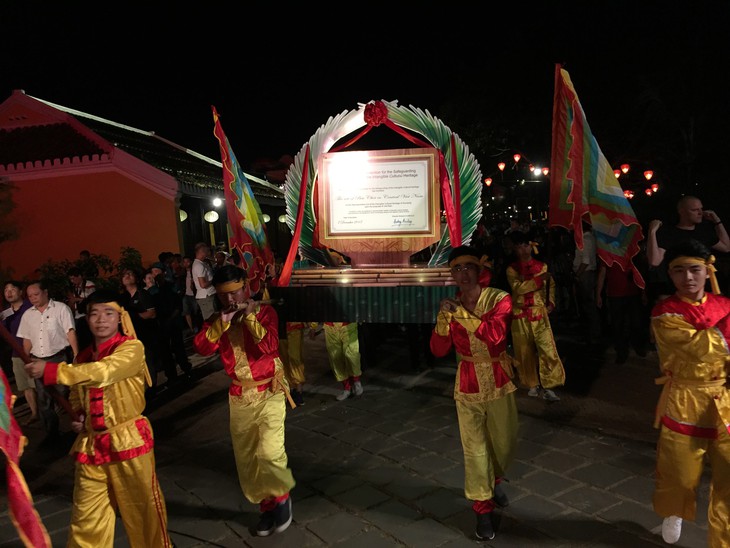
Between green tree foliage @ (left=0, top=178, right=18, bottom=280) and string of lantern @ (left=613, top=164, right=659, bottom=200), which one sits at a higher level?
string of lantern @ (left=613, top=164, right=659, bottom=200)

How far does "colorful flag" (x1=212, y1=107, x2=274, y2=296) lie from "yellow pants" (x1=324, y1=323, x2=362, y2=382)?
228cm

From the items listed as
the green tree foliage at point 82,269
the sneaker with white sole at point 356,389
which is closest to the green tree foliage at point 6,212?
the green tree foliage at point 82,269

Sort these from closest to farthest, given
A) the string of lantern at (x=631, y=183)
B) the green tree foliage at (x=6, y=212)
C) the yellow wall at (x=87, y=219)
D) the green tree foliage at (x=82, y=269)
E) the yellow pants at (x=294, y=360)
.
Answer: the yellow pants at (x=294, y=360) → the green tree foliage at (x=82, y=269) → the yellow wall at (x=87, y=219) → the green tree foliage at (x=6, y=212) → the string of lantern at (x=631, y=183)

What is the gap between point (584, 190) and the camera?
4117 mm

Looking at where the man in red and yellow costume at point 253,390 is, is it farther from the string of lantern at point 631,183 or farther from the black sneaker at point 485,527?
the string of lantern at point 631,183

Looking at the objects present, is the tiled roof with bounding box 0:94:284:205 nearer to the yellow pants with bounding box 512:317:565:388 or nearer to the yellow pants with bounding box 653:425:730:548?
the yellow pants with bounding box 512:317:565:388

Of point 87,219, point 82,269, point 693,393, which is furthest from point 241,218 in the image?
point 87,219

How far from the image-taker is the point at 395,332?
34.9 feet

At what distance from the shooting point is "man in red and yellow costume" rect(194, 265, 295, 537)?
12.3 feet

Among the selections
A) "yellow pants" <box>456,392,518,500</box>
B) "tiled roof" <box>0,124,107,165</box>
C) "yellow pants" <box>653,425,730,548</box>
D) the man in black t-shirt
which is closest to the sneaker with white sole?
"yellow pants" <box>456,392,518,500</box>

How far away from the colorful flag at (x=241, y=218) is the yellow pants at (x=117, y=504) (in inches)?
67.4

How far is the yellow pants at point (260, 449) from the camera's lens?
148 inches

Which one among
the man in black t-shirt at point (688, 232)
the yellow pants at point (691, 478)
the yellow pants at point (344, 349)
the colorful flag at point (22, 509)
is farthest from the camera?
the yellow pants at point (344, 349)

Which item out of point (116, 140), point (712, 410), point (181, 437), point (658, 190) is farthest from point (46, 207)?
point (658, 190)
